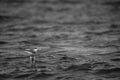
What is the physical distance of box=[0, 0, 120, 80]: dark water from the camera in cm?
743

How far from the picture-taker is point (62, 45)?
34.8 ft

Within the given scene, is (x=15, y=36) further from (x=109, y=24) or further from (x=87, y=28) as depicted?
(x=109, y=24)

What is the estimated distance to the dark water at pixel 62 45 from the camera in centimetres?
743

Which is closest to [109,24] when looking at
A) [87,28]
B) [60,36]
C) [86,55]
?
[87,28]

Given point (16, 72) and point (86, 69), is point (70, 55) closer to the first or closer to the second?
point (86, 69)

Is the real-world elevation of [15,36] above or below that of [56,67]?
above

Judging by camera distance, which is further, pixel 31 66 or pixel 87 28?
pixel 87 28

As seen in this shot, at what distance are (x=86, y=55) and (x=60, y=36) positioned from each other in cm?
335

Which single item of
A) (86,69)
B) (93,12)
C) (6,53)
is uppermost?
(93,12)

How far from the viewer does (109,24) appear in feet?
48.9

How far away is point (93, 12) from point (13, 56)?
1186 cm

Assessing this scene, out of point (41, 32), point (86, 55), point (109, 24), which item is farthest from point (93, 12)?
point (86, 55)

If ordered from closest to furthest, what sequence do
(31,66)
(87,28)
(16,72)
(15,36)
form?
(16,72), (31,66), (15,36), (87,28)

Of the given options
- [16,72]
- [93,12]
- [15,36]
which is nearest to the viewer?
[16,72]
